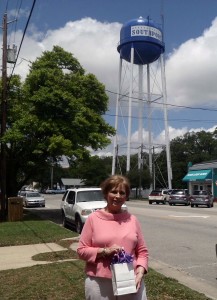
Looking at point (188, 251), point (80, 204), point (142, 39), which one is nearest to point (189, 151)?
point (142, 39)

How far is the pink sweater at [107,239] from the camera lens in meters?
3.49

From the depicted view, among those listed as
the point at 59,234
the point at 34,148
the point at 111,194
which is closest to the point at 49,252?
the point at 59,234

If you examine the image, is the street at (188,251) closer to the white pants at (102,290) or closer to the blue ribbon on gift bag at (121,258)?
the white pants at (102,290)

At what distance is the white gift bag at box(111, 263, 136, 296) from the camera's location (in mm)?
3281

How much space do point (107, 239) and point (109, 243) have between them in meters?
0.03

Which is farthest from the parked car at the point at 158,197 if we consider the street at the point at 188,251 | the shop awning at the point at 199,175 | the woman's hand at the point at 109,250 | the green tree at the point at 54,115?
the woman's hand at the point at 109,250

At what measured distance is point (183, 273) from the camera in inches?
345

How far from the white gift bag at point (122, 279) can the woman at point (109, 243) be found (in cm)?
9

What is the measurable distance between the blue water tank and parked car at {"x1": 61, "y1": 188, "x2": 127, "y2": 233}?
35.2 metres

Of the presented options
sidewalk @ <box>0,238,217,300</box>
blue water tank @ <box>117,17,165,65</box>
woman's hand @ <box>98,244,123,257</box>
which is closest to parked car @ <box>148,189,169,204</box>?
blue water tank @ <box>117,17,165,65</box>

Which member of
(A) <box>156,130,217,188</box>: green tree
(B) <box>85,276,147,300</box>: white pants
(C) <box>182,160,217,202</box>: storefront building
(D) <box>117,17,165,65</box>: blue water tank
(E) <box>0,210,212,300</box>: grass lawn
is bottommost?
(E) <box>0,210,212,300</box>: grass lawn

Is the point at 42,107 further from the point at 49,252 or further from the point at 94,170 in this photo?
the point at 94,170

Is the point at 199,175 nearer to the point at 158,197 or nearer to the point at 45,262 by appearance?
the point at 158,197

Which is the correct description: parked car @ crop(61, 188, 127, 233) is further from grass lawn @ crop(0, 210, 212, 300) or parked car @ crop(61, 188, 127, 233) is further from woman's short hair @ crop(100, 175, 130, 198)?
woman's short hair @ crop(100, 175, 130, 198)
